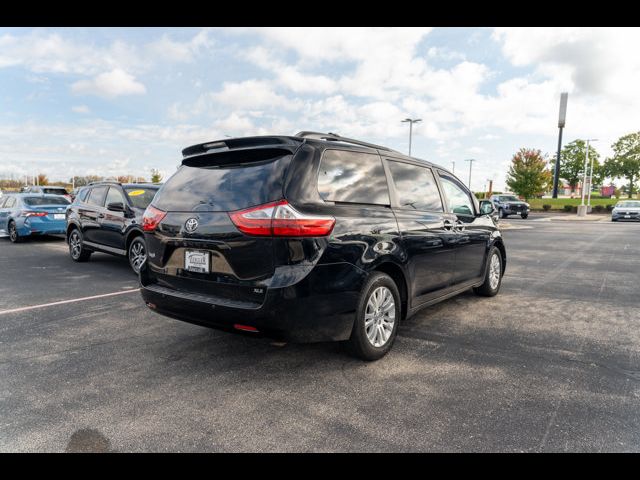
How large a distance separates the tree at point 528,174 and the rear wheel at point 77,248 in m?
58.8

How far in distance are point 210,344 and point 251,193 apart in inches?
67.7

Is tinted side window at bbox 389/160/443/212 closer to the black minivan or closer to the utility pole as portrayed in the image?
the black minivan

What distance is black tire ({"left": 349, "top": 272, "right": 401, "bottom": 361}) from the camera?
3516 millimetres

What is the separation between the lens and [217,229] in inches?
→ 129

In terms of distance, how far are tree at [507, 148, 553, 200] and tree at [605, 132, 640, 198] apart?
16.1 meters

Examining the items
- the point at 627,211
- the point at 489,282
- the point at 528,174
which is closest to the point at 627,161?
the point at 528,174

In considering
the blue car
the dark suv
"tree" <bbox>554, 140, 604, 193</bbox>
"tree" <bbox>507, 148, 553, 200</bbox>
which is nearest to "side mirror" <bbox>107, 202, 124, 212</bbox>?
the dark suv

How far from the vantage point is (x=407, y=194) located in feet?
14.2

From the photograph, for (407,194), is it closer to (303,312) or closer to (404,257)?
(404,257)

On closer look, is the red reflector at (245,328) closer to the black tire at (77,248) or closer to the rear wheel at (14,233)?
the black tire at (77,248)

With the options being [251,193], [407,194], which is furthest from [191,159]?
[407,194]

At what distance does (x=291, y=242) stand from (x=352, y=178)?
3.08 feet

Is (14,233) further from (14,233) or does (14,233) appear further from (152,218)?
(152,218)

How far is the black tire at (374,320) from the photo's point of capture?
11.5 ft
